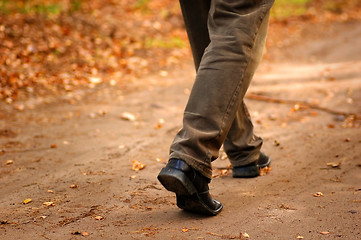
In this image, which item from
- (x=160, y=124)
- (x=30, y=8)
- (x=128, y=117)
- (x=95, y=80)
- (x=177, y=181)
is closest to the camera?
(x=177, y=181)

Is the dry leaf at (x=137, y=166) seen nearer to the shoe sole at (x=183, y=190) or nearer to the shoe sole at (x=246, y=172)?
the shoe sole at (x=246, y=172)

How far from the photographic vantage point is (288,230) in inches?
77.8

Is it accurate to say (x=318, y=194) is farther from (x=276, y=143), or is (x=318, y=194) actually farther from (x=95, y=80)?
(x=95, y=80)

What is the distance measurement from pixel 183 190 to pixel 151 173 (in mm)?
907

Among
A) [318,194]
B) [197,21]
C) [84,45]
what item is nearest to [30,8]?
[84,45]

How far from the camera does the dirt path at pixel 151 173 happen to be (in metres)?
2.04

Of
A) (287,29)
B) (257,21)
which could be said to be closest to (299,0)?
(287,29)

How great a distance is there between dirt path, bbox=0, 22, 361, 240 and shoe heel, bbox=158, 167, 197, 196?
0.19 m

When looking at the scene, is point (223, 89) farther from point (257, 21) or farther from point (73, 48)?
point (73, 48)

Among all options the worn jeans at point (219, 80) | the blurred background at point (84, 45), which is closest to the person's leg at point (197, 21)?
the worn jeans at point (219, 80)

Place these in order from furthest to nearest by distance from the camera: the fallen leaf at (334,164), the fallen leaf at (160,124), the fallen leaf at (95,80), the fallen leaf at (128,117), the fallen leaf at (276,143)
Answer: the fallen leaf at (95,80)
the fallen leaf at (128,117)
the fallen leaf at (160,124)
the fallen leaf at (276,143)
the fallen leaf at (334,164)

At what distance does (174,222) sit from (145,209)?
0.80ft

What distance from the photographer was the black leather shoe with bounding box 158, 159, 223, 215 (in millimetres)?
1963

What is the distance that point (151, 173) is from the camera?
2.88m
